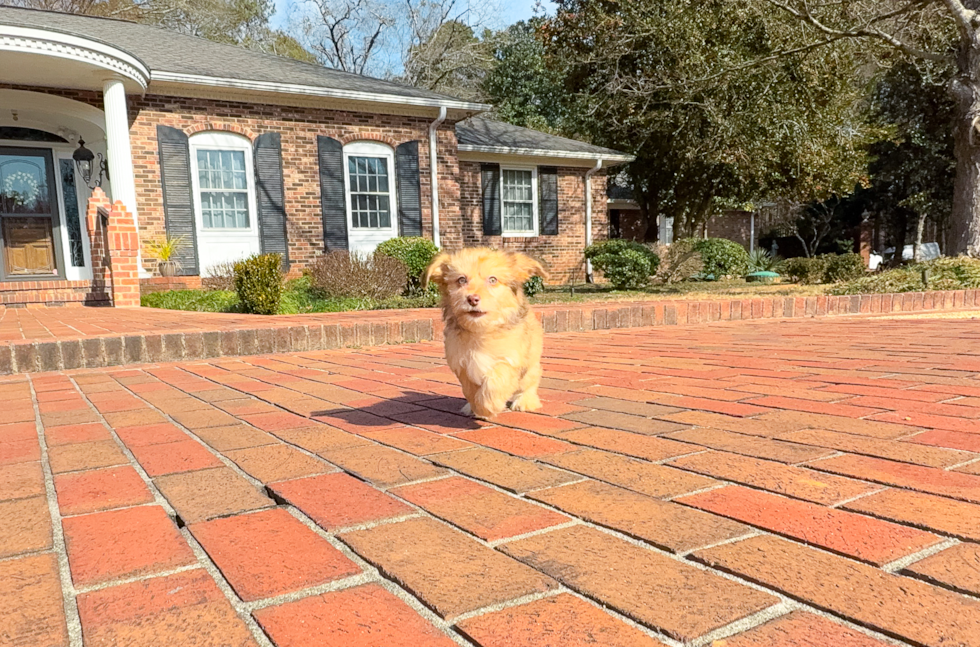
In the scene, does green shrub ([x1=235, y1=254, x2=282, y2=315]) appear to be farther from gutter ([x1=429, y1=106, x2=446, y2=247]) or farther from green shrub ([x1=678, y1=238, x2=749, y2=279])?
green shrub ([x1=678, y1=238, x2=749, y2=279])

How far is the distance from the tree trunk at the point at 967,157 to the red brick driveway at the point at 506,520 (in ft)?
38.4

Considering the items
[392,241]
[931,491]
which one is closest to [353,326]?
[931,491]

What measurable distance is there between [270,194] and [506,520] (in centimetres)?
1305

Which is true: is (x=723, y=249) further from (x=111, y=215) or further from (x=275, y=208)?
(x=111, y=215)

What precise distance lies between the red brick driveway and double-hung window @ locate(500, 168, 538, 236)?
1533cm

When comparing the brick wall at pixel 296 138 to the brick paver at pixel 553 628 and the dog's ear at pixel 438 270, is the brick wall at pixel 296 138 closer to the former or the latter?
the dog's ear at pixel 438 270

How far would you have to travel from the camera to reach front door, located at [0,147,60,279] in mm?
11945

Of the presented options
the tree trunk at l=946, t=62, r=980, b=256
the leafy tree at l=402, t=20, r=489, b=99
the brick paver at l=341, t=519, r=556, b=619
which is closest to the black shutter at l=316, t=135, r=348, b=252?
the tree trunk at l=946, t=62, r=980, b=256

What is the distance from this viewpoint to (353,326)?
5559 mm

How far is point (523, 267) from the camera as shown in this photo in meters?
2.48

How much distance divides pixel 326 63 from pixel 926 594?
34.2m

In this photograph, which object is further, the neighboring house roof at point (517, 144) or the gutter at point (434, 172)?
the neighboring house roof at point (517, 144)

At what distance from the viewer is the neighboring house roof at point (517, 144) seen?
17.0 m

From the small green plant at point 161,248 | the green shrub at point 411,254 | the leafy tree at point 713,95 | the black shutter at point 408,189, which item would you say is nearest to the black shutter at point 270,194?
the small green plant at point 161,248
